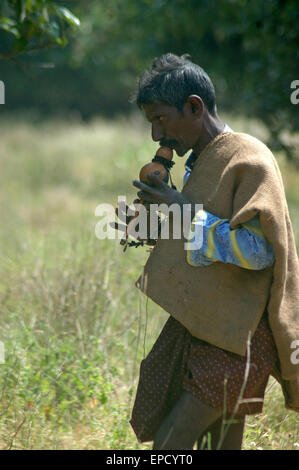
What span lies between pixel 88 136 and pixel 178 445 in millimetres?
12837

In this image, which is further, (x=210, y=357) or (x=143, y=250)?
(x=143, y=250)

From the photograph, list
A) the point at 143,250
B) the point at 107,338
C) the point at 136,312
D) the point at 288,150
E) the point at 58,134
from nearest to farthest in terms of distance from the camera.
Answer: the point at 107,338, the point at 136,312, the point at 143,250, the point at 288,150, the point at 58,134

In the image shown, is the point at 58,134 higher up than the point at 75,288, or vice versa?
the point at 58,134

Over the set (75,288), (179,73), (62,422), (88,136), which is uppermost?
(88,136)

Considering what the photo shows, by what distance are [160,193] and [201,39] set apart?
30.2 feet

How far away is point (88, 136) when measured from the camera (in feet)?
47.1

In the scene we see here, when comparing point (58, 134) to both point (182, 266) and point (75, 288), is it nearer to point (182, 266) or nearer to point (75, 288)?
point (75, 288)

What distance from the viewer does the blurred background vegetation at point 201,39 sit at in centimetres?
322

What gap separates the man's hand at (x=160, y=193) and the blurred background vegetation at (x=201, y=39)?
0.95m

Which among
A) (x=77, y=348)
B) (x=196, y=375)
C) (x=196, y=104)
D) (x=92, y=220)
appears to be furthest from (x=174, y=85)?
(x=92, y=220)


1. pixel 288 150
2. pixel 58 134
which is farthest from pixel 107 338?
pixel 58 134

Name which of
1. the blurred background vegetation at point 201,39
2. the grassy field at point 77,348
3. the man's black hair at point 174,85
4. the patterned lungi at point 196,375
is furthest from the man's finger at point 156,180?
the blurred background vegetation at point 201,39

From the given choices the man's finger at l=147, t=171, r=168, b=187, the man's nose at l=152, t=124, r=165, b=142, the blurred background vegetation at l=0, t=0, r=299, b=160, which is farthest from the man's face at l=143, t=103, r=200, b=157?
the blurred background vegetation at l=0, t=0, r=299, b=160
